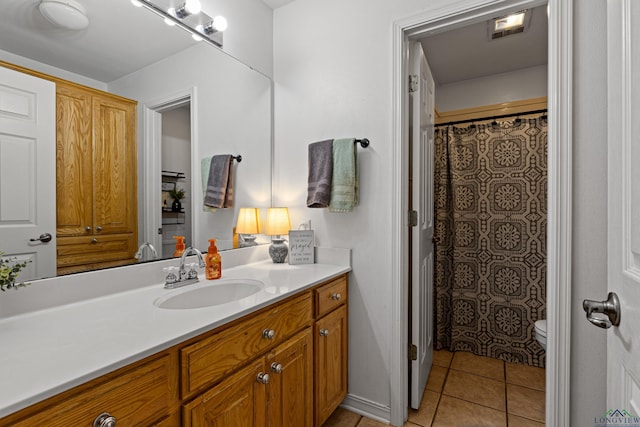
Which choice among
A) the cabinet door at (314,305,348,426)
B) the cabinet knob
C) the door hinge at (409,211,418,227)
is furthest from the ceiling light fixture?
the door hinge at (409,211,418,227)

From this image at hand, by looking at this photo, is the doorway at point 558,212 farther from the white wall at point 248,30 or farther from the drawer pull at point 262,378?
the white wall at point 248,30

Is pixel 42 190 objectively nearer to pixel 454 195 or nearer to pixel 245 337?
pixel 245 337

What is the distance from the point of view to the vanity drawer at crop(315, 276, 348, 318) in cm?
148

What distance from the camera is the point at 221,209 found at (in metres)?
1.79

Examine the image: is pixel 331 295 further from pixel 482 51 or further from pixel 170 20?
pixel 482 51

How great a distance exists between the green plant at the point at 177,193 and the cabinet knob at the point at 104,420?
100 centimetres

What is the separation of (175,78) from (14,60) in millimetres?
584

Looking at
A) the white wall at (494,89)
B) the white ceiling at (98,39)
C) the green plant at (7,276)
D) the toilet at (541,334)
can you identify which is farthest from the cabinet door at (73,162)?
the white wall at (494,89)

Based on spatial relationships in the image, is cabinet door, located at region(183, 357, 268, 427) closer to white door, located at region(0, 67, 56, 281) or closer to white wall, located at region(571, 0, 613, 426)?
white door, located at region(0, 67, 56, 281)

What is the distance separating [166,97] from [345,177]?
94cm

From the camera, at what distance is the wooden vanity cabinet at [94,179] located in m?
1.13

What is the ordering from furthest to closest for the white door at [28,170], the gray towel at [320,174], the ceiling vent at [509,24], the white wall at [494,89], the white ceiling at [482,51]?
the white wall at [494,89] → the white ceiling at [482,51] → the ceiling vent at [509,24] → the gray towel at [320,174] → the white door at [28,170]

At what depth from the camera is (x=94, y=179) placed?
1.21 m

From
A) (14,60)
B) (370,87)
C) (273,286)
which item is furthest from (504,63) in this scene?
(14,60)
